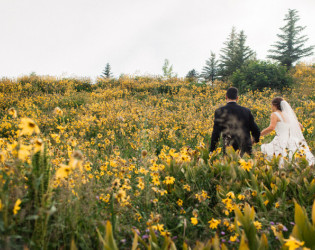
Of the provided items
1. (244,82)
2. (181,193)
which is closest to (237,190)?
(181,193)

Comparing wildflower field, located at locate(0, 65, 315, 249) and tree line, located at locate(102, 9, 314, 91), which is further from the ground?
tree line, located at locate(102, 9, 314, 91)

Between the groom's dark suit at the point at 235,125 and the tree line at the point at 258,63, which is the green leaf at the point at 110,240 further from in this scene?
the tree line at the point at 258,63

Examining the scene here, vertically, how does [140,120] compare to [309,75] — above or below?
below

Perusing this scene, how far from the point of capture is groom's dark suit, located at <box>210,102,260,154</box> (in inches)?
167

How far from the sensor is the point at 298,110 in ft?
27.6

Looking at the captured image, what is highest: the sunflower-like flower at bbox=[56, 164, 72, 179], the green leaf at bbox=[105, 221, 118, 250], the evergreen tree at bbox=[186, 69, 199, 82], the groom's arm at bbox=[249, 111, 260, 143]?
the evergreen tree at bbox=[186, 69, 199, 82]

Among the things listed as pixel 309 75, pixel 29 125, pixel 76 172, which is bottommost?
pixel 76 172

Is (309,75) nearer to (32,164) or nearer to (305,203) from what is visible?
(305,203)

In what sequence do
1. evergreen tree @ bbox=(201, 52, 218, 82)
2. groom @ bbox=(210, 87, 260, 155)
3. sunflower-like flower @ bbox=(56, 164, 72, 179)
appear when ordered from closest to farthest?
1. sunflower-like flower @ bbox=(56, 164, 72, 179)
2. groom @ bbox=(210, 87, 260, 155)
3. evergreen tree @ bbox=(201, 52, 218, 82)

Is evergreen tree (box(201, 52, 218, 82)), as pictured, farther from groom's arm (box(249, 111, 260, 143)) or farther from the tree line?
groom's arm (box(249, 111, 260, 143))

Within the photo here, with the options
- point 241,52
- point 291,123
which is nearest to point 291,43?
point 241,52

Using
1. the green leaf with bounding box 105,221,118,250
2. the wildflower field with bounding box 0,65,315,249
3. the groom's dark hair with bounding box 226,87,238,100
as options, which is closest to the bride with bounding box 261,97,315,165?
the wildflower field with bounding box 0,65,315,249

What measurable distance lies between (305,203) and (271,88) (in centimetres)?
1146

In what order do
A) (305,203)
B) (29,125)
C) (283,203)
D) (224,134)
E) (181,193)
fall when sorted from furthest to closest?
(224,134)
(181,193)
(305,203)
(283,203)
(29,125)
